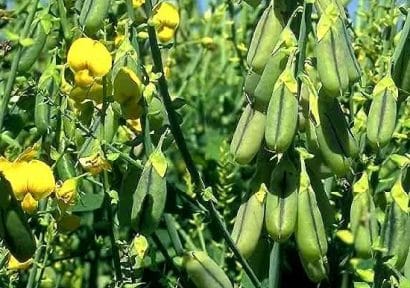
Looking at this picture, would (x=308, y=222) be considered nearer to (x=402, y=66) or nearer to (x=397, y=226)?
(x=397, y=226)

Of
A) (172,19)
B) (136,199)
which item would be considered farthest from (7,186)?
(172,19)

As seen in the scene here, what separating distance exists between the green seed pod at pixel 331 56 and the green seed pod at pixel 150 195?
8.7 inches

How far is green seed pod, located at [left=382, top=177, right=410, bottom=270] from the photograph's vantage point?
1243 millimetres

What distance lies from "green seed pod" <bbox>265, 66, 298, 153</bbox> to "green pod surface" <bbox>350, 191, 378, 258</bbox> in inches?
4.3

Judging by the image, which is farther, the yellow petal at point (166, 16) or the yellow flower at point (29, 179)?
the yellow petal at point (166, 16)

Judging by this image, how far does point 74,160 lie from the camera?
5.34ft

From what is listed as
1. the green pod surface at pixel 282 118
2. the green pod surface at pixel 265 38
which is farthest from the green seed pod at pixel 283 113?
the green pod surface at pixel 265 38

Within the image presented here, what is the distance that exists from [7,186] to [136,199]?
0.51 ft

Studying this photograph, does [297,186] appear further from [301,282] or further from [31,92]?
[301,282]

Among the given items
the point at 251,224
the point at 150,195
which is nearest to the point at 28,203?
the point at 150,195

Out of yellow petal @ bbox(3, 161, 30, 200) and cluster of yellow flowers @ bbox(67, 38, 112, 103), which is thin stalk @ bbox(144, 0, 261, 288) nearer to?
cluster of yellow flowers @ bbox(67, 38, 112, 103)

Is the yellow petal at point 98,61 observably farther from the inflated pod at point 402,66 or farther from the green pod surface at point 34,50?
the inflated pod at point 402,66

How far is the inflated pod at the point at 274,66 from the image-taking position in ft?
4.29

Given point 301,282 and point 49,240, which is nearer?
point 49,240
